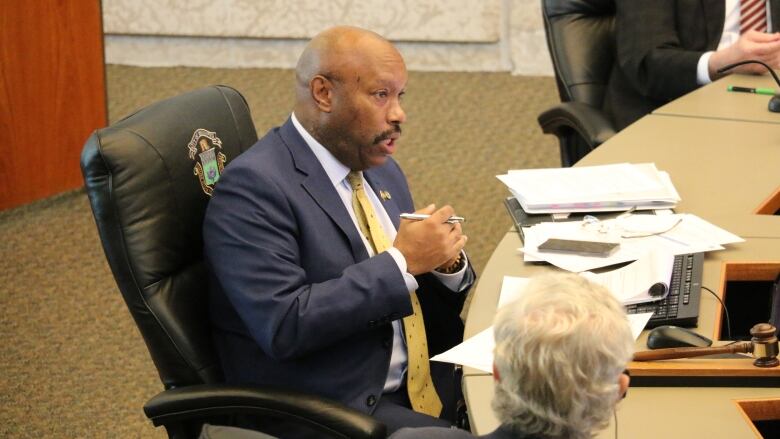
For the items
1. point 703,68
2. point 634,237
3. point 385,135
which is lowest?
point 634,237

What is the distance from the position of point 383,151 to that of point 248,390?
509mm

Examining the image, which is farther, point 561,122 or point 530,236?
point 561,122

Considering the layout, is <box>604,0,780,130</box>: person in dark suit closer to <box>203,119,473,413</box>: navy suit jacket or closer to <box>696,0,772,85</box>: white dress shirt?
<box>696,0,772,85</box>: white dress shirt

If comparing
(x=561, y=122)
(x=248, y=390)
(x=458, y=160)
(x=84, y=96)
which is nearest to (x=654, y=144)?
(x=561, y=122)

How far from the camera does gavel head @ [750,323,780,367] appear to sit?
5.50 feet

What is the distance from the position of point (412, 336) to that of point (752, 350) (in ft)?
2.02

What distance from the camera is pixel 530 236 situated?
7.18 feet

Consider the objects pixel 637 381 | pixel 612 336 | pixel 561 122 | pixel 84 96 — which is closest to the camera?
pixel 612 336

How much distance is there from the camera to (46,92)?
3986 millimetres

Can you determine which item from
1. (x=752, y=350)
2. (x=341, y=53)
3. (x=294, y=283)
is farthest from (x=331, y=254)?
(x=752, y=350)

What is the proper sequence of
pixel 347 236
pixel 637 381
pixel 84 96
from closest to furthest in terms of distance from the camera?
1. pixel 637 381
2. pixel 347 236
3. pixel 84 96

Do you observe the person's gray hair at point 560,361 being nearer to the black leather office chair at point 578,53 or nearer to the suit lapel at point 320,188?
the suit lapel at point 320,188

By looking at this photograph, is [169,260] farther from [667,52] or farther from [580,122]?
[667,52]

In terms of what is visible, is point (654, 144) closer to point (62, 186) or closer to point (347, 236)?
point (347, 236)
